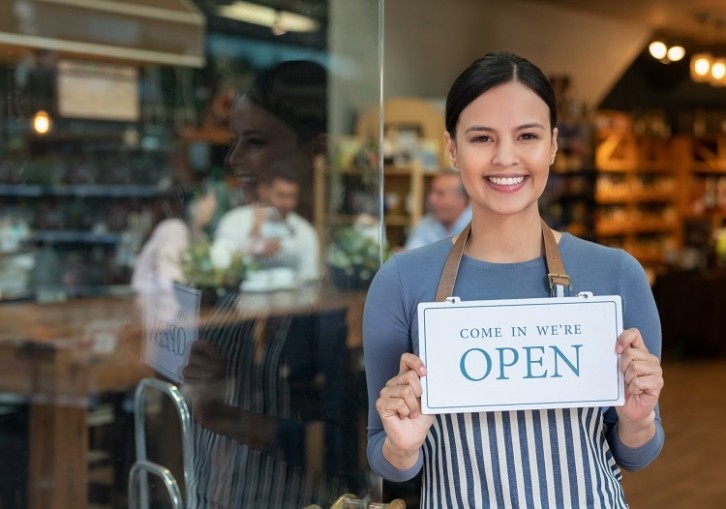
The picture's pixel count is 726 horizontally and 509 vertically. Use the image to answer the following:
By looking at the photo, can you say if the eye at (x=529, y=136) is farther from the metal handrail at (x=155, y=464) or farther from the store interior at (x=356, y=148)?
the metal handrail at (x=155, y=464)

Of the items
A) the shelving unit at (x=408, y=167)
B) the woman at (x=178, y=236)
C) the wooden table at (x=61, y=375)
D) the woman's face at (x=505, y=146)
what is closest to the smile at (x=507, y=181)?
the woman's face at (x=505, y=146)

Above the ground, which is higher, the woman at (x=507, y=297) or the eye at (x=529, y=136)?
the eye at (x=529, y=136)

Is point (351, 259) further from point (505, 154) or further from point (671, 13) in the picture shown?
point (671, 13)

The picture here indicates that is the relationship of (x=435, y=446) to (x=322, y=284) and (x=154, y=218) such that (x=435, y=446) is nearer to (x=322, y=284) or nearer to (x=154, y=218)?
(x=322, y=284)

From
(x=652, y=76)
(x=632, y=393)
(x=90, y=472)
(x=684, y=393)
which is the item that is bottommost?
(x=684, y=393)

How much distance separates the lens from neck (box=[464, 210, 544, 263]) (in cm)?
146

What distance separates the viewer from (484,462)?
1.42 metres

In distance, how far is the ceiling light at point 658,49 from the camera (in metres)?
11.2

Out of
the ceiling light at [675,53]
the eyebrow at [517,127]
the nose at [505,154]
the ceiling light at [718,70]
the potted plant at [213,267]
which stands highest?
the ceiling light at [675,53]

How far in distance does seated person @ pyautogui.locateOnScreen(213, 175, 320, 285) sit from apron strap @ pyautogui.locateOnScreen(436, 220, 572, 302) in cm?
83

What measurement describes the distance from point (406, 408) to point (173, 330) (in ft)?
2.51

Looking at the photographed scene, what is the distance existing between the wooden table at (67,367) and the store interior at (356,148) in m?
0.02

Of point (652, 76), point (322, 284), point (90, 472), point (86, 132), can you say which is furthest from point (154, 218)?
point (652, 76)

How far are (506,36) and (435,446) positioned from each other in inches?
344
